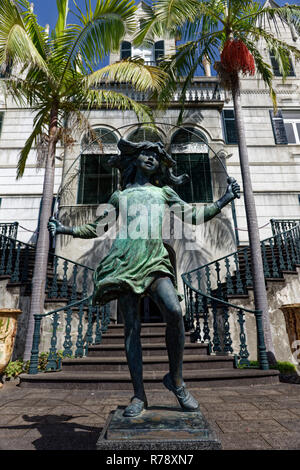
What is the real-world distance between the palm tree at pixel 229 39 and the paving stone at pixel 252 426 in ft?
12.1

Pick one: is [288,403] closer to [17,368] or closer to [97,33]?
[17,368]

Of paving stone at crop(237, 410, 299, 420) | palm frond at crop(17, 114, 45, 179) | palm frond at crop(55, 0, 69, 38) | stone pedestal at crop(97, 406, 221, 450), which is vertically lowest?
paving stone at crop(237, 410, 299, 420)

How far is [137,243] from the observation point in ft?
6.81

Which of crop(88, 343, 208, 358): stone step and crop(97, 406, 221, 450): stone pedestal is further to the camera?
crop(88, 343, 208, 358): stone step

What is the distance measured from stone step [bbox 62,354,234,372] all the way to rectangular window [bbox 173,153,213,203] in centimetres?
558

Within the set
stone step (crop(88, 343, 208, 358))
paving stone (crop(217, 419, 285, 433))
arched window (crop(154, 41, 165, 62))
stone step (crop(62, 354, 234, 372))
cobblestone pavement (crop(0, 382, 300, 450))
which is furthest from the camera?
arched window (crop(154, 41, 165, 62))

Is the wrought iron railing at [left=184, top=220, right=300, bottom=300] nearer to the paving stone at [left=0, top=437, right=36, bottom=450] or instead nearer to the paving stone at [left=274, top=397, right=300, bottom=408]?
the paving stone at [left=274, top=397, right=300, bottom=408]

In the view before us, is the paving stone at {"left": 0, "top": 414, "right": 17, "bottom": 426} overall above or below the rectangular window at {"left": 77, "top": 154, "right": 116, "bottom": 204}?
below

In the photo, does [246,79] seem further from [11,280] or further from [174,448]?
[174,448]

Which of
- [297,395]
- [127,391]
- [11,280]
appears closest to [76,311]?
[11,280]

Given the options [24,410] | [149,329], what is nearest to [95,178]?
[149,329]

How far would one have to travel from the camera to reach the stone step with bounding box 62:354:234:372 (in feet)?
15.4

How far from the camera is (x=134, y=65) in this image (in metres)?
6.70

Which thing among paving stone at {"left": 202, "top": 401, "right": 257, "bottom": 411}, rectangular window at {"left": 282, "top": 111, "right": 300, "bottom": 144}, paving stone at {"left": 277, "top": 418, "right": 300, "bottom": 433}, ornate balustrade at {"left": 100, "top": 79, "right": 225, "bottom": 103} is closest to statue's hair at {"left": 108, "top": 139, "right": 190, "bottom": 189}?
paving stone at {"left": 277, "top": 418, "right": 300, "bottom": 433}
